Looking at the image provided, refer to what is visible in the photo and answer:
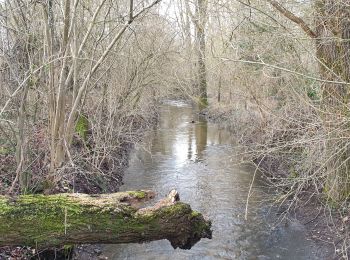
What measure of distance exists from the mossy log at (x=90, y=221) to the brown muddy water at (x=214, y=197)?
185cm

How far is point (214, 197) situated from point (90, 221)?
18.3 ft

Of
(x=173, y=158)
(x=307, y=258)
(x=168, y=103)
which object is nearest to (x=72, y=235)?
(x=307, y=258)

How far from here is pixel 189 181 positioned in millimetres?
11711

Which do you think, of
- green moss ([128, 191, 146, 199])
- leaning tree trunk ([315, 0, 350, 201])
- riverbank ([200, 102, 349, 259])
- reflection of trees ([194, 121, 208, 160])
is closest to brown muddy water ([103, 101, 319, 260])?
reflection of trees ([194, 121, 208, 160])

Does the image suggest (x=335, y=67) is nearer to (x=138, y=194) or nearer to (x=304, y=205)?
(x=304, y=205)

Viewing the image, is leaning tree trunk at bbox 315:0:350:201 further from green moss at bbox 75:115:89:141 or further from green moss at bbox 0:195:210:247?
green moss at bbox 75:115:89:141

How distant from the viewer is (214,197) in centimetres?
1016

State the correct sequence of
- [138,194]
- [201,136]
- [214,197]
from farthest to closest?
[201,136], [214,197], [138,194]

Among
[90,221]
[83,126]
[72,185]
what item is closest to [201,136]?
[83,126]

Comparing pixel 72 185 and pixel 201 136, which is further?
pixel 201 136

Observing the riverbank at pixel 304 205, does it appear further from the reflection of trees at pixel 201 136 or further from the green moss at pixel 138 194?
the green moss at pixel 138 194

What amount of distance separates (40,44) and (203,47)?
952 centimetres

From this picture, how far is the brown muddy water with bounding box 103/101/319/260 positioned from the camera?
7.11m

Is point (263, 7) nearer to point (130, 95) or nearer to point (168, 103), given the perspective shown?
point (130, 95)
